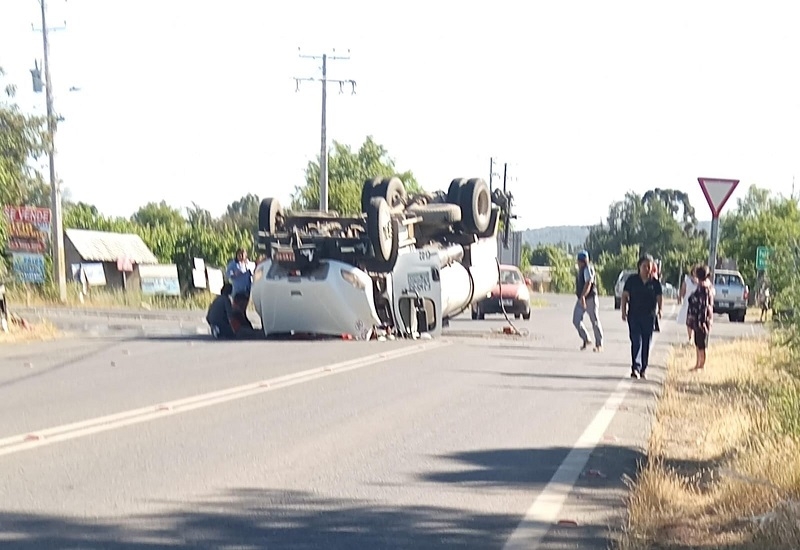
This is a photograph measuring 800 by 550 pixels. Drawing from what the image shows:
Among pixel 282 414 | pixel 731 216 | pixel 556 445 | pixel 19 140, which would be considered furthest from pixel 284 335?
pixel 731 216

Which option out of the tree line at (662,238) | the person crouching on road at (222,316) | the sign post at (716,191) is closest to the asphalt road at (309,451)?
the sign post at (716,191)

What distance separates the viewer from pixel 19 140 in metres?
23.2

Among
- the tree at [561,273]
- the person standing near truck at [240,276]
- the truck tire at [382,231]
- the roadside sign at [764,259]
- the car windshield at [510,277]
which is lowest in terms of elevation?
the tree at [561,273]

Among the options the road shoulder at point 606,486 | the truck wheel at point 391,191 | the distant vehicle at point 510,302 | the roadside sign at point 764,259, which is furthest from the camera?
the distant vehicle at point 510,302

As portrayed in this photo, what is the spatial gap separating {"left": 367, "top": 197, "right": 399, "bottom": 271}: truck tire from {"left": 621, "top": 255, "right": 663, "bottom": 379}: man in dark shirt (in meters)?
5.23

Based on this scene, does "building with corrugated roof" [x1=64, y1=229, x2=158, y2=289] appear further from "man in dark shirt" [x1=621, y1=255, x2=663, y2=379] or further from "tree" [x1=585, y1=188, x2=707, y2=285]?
"tree" [x1=585, y1=188, x2=707, y2=285]

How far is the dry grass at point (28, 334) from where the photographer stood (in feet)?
70.4

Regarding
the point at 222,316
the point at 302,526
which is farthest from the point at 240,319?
the point at 302,526

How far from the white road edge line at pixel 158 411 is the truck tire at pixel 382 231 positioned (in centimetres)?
383

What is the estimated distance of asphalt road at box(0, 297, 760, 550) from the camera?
711 cm

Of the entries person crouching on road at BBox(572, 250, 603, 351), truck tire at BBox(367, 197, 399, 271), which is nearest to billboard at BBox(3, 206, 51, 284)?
truck tire at BBox(367, 197, 399, 271)

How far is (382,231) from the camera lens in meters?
21.0

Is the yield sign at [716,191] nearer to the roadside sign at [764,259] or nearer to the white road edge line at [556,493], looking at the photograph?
the roadside sign at [764,259]

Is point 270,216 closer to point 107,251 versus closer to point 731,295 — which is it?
point 731,295
